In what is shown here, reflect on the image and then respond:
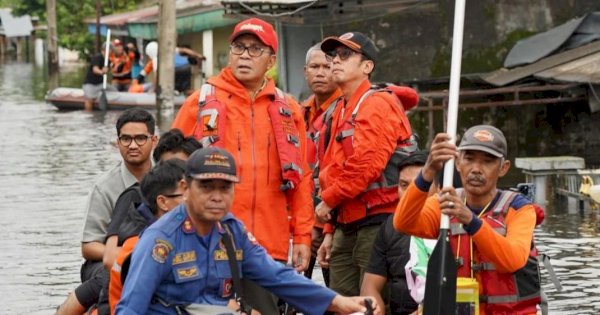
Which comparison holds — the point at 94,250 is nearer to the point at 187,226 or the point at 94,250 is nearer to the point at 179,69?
the point at 187,226

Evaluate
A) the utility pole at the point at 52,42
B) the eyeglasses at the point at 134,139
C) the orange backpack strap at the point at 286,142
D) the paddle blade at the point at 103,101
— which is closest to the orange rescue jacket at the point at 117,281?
the orange backpack strap at the point at 286,142

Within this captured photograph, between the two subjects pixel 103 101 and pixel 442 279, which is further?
pixel 103 101

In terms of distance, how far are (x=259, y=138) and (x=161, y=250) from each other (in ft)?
7.40

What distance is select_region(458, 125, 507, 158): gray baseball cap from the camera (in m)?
7.03

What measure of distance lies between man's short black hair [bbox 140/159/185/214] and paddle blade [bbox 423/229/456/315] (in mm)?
1408

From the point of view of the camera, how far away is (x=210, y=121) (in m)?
8.59

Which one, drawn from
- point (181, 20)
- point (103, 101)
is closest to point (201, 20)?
point (181, 20)

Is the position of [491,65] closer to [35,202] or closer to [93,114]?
[35,202]

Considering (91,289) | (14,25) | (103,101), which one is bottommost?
(103,101)

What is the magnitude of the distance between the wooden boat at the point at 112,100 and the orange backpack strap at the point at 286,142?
27.8 m

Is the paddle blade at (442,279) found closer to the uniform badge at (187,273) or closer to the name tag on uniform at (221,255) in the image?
the name tag on uniform at (221,255)

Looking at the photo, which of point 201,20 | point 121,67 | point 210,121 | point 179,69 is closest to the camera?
point 210,121

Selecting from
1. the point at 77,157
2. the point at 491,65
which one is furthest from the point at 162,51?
the point at 491,65

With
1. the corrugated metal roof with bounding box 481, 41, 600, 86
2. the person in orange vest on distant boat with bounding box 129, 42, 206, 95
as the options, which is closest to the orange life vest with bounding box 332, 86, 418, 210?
the corrugated metal roof with bounding box 481, 41, 600, 86
